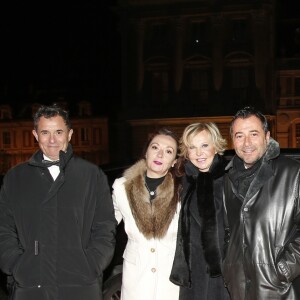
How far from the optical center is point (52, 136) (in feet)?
12.6

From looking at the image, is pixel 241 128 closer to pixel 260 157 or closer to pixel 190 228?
pixel 260 157

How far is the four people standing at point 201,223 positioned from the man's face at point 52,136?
105cm

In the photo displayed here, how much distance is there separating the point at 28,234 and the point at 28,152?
131 feet

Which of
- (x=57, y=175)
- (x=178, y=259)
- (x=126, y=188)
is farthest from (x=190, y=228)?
(x=57, y=175)

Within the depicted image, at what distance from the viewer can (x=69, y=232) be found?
368 centimetres

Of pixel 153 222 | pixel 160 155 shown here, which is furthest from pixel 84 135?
pixel 153 222

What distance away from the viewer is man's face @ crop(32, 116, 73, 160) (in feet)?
12.6

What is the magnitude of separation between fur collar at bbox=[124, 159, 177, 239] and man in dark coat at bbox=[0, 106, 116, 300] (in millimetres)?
264

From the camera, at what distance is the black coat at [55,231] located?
360 centimetres

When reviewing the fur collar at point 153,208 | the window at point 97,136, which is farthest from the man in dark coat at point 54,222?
the window at point 97,136

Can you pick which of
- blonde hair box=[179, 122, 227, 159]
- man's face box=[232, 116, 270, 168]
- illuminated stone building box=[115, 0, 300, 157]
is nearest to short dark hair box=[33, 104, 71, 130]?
blonde hair box=[179, 122, 227, 159]

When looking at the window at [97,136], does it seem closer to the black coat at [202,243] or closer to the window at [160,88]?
the window at [160,88]

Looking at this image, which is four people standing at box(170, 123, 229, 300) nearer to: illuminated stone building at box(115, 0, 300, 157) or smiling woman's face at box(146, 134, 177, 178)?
smiling woman's face at box(146, 134, 177, 178)

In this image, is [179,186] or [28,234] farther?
[179,186]
